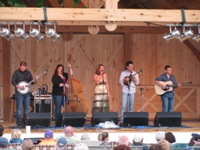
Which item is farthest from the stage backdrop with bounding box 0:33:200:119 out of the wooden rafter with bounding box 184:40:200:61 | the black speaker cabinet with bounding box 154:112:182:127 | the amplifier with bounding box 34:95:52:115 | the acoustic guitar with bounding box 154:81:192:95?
the black speaker cabinet with bounding box 154:112:182:127

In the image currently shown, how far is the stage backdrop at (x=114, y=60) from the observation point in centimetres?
1758

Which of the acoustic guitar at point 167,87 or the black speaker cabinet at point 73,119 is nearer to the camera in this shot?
the black speaker cabinet at point 73,119

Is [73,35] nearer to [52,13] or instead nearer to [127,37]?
[127,37]

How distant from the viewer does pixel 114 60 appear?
17922 millimetres

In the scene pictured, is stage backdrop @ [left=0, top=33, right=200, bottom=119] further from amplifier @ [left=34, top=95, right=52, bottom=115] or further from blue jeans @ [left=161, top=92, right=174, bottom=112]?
blue jeans @ [left=161, top=92, right=174, bottom=112]

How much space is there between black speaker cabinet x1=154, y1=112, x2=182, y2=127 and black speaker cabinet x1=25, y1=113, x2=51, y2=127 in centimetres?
228

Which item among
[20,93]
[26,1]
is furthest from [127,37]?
[20,93]

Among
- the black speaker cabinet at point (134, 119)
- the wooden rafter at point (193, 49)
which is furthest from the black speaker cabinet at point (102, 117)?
the wooden rafter at point (193, 49)

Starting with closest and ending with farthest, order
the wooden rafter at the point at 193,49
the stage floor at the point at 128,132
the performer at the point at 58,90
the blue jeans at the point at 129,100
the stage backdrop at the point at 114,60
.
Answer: the stage floor at the point at 128,132 < the performer at the point at 58,90 < the blue jeans at the point at 129,100 < the stage backdrop at the point at 114,60 < the wooden rafter at the point at 193,49

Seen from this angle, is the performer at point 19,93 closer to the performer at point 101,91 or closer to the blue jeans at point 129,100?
the performer at point 101,91

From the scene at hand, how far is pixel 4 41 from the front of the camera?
687 inches

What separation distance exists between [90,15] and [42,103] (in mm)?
3171

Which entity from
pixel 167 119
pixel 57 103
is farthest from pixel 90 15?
pixel 167 119

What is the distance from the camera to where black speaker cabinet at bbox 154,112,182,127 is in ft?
46.9
